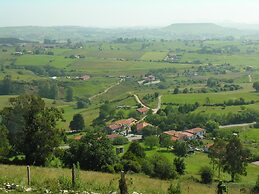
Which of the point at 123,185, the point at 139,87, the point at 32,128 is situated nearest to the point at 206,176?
the point at 32,128

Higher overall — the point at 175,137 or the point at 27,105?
the point at 27,105

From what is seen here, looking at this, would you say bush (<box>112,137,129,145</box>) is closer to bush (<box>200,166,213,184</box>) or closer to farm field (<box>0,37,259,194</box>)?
farm field (<box>0,37,259,194</box>)

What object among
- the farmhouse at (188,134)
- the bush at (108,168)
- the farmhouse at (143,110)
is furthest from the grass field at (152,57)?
the bush at (108,168)

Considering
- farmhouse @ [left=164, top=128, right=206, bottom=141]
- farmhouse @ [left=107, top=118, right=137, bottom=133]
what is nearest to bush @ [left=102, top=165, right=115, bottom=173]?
farmhouse @ [left=164, top=128, right=206, bottom=141]

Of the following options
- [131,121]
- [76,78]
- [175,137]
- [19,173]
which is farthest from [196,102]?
[19,173]

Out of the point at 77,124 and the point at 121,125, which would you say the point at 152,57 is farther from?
the point at 77,124

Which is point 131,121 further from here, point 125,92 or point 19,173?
point 19,173

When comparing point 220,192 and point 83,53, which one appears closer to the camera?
point 220,192

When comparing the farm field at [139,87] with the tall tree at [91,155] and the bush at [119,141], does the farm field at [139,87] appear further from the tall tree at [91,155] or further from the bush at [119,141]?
the tall tree at [91,155]
